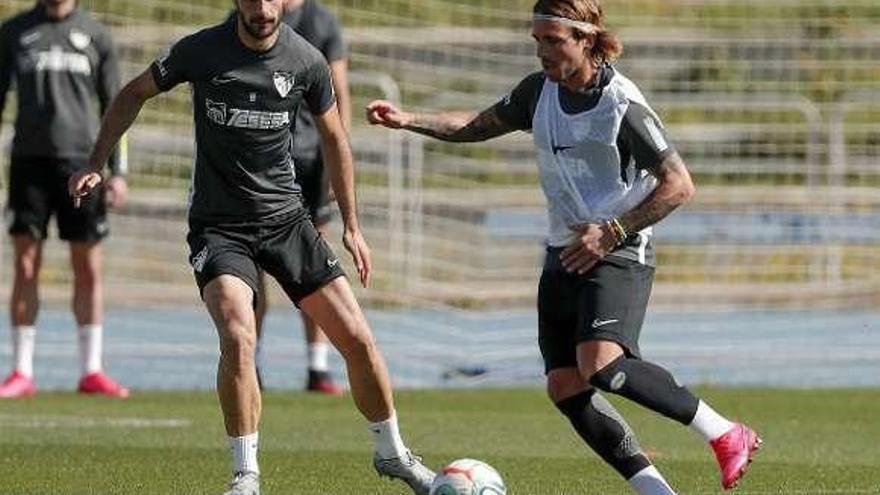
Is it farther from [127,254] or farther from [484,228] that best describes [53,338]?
[484,228]

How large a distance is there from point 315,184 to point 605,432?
5.87m

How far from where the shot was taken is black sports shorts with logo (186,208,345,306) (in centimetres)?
902

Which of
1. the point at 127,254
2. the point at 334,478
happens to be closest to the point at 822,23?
the point at 127,254

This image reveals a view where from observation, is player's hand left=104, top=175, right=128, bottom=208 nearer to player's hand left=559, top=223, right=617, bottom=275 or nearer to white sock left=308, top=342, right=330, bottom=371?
white sock left=308, top=342, right=330, bottom=371

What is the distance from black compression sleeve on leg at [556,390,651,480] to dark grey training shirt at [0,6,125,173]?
6388mm

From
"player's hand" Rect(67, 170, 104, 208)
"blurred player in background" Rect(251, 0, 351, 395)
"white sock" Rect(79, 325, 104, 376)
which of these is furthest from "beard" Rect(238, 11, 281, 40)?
"white sock" Rect(79, 325, 104, 376)

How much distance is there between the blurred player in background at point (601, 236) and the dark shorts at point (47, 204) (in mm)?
6197

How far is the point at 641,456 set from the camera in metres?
8.49

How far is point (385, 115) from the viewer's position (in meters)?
9.09

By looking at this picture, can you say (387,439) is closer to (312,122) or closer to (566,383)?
(566,383)

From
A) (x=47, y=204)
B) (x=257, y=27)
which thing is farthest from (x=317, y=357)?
(x=257, y=27)

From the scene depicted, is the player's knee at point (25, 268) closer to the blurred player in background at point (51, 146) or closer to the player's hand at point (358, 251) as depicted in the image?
the blurred player in background at point (51, 146)

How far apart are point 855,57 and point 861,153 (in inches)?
33.2

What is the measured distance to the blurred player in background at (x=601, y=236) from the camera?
833cm
